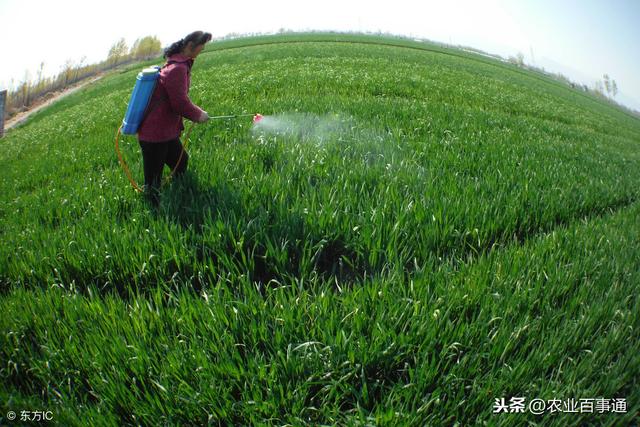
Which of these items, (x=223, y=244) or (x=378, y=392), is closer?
(x=378, y=392)

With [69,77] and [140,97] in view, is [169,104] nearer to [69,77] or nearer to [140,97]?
[140,97]

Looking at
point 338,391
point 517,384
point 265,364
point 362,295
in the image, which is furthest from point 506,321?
point 265,364

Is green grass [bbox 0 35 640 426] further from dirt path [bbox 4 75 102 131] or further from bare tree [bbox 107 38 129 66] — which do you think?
bare tree [bbox 107 38 129 66]

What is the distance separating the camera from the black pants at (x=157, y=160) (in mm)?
3938

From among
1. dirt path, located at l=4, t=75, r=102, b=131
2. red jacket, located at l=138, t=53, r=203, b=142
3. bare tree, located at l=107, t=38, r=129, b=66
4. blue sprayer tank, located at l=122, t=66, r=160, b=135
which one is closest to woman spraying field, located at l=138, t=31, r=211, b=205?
red jacket, located at l=138, t=53, r=203, b=142

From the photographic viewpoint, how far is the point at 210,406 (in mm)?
1623

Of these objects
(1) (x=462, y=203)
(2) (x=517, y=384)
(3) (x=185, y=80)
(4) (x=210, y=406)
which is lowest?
(4) (x=210, y=406)

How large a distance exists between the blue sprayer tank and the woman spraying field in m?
0.10

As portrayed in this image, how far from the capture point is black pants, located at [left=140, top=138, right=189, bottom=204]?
3.94 m

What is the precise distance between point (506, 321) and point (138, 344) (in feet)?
7.16

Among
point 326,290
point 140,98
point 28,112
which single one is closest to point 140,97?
point 140,98

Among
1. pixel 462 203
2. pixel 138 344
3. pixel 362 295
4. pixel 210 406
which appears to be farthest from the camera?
pixel 462 203

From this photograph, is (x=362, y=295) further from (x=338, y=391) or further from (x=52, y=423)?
(x=52, y=423)

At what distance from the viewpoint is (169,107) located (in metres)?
3.84
